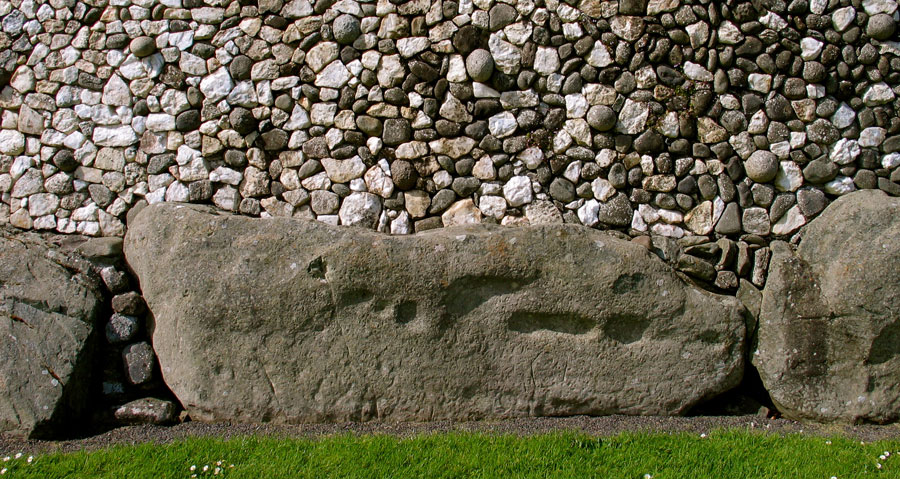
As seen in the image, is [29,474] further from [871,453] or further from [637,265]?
[871,453]

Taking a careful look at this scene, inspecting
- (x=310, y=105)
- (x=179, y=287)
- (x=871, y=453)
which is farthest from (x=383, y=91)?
(x=871, y=453)

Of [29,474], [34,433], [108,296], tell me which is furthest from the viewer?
[108,296]

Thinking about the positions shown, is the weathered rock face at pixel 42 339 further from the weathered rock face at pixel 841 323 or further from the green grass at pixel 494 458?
the weathered rock face at pixel 841 323

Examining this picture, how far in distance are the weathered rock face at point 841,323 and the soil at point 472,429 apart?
0.21 meters

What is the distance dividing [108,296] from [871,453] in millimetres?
6066

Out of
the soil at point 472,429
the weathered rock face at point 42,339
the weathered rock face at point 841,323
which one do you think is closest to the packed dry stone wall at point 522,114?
the weathered rock face at point 841,323

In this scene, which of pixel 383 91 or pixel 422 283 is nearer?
pixel 422 283

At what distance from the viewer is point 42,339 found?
5.10 m

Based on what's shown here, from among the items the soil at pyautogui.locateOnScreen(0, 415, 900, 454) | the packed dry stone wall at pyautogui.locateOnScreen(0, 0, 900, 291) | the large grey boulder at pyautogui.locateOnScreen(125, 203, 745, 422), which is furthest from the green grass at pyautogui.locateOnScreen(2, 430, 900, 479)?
the packed dry stone wall at pyautogui.locateOnScreen(0, 0, 900, 291)

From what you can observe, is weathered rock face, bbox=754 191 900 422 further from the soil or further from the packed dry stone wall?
the packed dry stone wall

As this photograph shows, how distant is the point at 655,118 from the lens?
221 inches

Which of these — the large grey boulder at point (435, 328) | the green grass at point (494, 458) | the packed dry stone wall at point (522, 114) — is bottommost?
the green grass at point (494, 458)

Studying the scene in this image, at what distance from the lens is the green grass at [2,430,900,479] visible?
417 centimetres

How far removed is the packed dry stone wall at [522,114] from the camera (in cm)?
555
